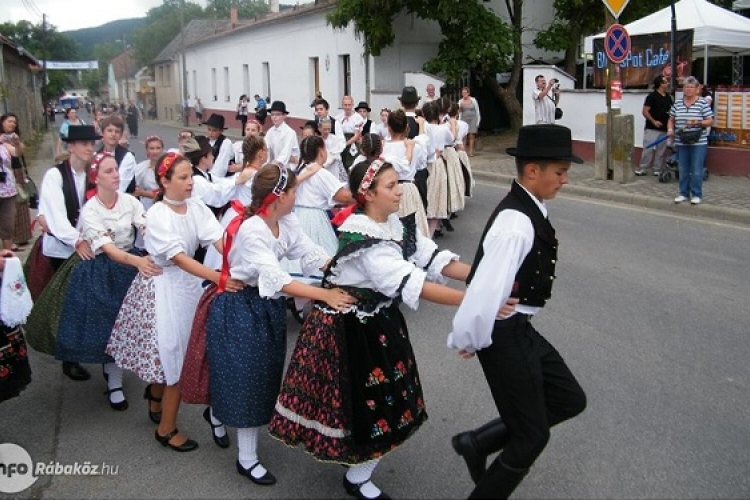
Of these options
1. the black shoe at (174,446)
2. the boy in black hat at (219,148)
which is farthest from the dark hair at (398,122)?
the black shoe at (174,446)

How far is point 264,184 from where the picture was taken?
3.75 m

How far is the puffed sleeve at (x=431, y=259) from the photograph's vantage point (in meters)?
3.59

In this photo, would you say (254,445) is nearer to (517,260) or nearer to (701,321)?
(517,260)

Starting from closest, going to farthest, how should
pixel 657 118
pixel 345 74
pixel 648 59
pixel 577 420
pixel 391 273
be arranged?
1. pixel 391 273
2. pixel 577 420
3. pixel 657 118
4. pixel 648 59
5. pixel 345 74

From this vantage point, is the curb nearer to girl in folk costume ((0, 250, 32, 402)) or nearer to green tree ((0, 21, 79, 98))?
girl in folk costume ((0, 250, 32, 402))

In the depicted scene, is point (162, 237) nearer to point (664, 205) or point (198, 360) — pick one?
point (198, 360)

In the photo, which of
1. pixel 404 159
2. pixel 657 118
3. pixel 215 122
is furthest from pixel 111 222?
pixel 657 118

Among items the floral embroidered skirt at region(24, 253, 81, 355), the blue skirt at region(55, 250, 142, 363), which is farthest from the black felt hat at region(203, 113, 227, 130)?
the blue skirt at region(55, 250, 142, 363)

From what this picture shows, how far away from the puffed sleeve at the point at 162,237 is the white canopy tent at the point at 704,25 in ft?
46.0

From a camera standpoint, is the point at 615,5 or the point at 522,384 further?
the point at 615,5

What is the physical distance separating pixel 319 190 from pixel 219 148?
1.93m

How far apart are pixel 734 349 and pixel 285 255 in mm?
3551

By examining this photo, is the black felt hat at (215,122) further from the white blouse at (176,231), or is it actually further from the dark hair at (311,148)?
the white blouse at (176,231)

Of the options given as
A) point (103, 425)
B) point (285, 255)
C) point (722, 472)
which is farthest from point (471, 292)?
point (103, 425)
